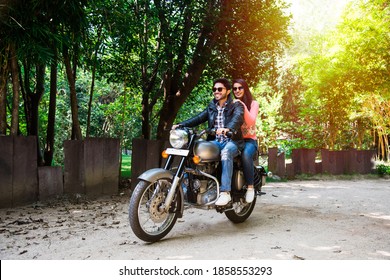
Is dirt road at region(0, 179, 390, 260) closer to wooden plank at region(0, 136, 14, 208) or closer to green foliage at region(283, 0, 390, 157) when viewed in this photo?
wooden plank at region(0, 136, 14, 208)

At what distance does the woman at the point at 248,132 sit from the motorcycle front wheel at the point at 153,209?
2.82ft

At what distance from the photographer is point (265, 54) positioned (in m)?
7.80

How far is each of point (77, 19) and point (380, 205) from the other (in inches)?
199

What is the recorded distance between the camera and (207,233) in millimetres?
3883

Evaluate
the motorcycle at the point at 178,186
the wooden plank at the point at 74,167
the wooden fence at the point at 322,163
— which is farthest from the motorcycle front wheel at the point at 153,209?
the wooden fence at the point at 322,163

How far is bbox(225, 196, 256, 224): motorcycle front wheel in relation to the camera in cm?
425

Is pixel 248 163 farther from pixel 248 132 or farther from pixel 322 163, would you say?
pixel 322 163

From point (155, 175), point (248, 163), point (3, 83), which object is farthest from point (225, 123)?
point (3, 83)

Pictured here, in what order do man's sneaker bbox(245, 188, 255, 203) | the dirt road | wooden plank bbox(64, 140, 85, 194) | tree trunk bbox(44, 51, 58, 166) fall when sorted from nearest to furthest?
the dirt road → man's sneaker bbox(245, 188, 255, 203) → wooden plank bbox(64, 140, 85, 194) → tree trunk bbox(44, 51, 58, 166)

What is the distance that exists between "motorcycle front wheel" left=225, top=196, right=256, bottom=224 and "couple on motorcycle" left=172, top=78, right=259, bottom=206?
31 centimetres

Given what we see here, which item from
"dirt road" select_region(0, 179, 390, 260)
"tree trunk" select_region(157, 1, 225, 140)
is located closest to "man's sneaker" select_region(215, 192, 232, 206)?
"dirt road" select_region(0, 179, 390, 260)

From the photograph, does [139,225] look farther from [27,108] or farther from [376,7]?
[376,7]

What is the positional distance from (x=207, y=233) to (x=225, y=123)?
3.74 feet
